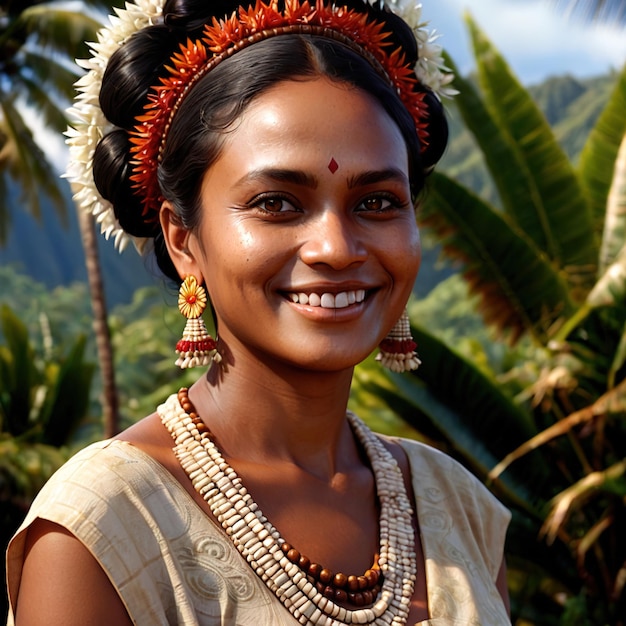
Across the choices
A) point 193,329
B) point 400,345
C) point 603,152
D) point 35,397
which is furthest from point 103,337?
point 193,329

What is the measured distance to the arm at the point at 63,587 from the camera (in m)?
1.81

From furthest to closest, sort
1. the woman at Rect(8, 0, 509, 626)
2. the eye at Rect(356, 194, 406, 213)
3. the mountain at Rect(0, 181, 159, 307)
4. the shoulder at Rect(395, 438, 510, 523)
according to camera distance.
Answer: the mountain at Rect(0, 181, 159, 307)
the shoulder at Rect(395, 438, 510, 523)
the eye at Rect(356, 194, 406, 213)
the woman at Rect(8, 0, 509, 626)

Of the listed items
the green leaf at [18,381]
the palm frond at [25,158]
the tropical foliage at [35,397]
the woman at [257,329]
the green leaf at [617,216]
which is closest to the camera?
the woman at [257,329]

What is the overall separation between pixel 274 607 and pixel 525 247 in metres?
7.03

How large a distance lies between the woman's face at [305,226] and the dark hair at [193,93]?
4 centimetres

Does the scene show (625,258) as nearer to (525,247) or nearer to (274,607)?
(525,247)

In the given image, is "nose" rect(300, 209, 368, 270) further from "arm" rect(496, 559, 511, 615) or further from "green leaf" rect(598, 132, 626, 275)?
"green leaf" rect(598, 132, 626, 275)

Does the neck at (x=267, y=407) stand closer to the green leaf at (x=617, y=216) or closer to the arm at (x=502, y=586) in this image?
the arm at (x=502, y=586)

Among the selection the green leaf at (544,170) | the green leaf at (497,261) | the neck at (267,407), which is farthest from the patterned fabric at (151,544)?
the green leaf at (544,170)

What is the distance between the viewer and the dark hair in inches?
84.2

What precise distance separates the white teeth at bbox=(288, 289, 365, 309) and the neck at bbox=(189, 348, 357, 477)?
0.20 metres

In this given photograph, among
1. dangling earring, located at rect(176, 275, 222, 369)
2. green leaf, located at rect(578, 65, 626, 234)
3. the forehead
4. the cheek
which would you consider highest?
the forehead

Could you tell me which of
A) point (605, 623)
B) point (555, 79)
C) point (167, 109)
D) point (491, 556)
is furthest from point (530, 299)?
point (555, 79)

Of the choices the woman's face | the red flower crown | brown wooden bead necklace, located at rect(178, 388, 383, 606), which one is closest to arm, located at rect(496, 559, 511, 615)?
brown wooden bead necklace, located at rect(178, 388, 383, 606)
